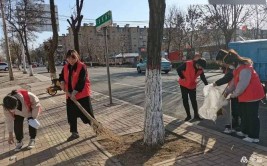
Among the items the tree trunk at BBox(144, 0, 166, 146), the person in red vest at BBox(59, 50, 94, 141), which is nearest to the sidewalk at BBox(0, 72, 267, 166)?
the person in red vest at BBox(59, 50, 94, 141)

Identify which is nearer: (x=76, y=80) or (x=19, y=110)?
(x=19, y=110)

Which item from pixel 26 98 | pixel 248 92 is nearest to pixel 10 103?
pixel 26 98

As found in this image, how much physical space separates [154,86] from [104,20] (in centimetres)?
464

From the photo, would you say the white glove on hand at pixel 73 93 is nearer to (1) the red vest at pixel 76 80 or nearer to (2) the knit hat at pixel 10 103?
(1) the red vest at pixel 76 80

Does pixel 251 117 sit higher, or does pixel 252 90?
pixel 252 90

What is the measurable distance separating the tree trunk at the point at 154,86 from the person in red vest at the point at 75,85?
1419 mm

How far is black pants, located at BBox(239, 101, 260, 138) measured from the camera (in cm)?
521

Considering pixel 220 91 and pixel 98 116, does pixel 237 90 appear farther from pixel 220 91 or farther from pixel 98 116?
pixel 98 116

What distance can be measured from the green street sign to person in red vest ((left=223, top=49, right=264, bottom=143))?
447 centimetres

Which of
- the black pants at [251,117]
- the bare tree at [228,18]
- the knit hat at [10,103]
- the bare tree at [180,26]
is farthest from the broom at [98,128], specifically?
the bare tree at [180,26]

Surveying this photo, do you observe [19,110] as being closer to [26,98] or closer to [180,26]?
[26,98]

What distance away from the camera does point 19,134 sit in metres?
5.66

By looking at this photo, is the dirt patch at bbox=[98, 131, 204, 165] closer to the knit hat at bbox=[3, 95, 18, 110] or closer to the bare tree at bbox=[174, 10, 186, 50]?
the knit hat at bbox=[3, 95, 18, 110]

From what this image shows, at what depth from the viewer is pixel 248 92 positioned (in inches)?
203
